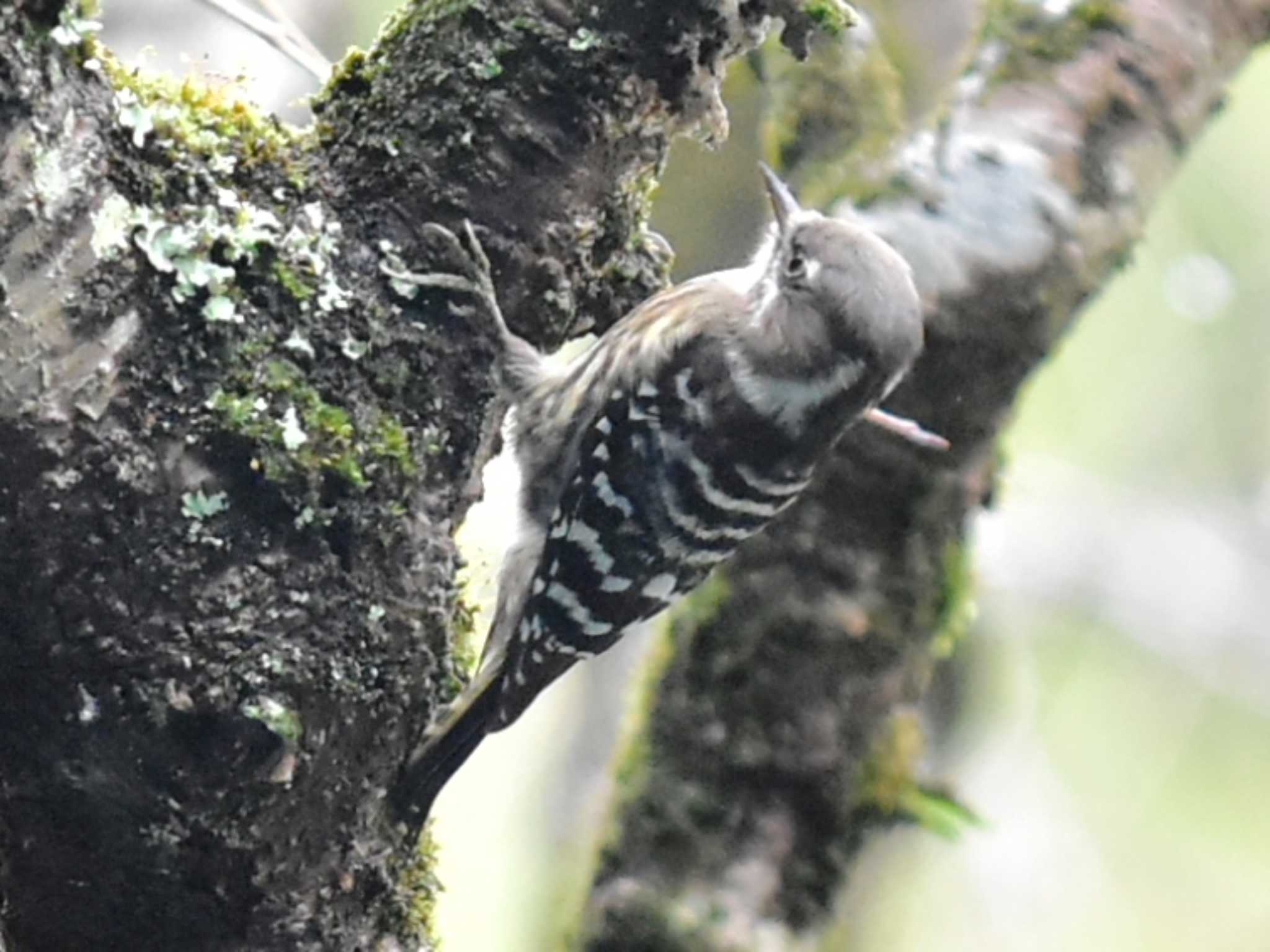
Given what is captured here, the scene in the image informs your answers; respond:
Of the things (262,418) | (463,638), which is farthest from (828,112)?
(262,418)

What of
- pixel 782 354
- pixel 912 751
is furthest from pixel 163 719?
pixel 912 751

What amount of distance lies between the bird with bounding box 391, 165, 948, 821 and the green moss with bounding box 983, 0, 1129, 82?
3.17ft

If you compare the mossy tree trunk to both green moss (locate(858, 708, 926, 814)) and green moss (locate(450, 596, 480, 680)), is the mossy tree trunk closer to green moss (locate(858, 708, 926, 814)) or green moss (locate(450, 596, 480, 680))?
green moss (locate(450, 596, 480, 680))

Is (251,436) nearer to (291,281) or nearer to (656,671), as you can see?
(291,281)

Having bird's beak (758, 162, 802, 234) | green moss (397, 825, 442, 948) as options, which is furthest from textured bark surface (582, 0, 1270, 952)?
green moss (397, 825, 442, 948)

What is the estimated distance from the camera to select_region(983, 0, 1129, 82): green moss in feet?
10.4

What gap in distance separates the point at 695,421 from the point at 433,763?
88cm

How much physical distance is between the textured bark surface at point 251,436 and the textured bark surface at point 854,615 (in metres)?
1.12

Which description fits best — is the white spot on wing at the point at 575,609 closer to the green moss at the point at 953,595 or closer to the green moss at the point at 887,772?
the green moss at the point at 887,772

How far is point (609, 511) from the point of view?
7.81 ft

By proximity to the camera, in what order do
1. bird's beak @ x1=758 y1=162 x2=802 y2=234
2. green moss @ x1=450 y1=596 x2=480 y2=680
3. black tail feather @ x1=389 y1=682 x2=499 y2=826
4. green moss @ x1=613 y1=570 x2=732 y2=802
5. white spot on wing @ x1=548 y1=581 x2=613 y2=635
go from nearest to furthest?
black tail feather @ x1=389 y1=682 x2=499 y2=826 → green moss @ x1=450 y1=596 x2=480 y2=680 → white spot on wing @ x1=548 y1=581 x2=613 y2=635 → bird's beak @ x1=758 y1=162 x2=802 y2=234 → green moss @ x1=613 y1=570 x2=732 y2=802

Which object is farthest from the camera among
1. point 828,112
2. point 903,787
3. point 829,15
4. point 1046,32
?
point 828,112

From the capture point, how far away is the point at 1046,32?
322 cm

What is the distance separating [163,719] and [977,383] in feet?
6.09
